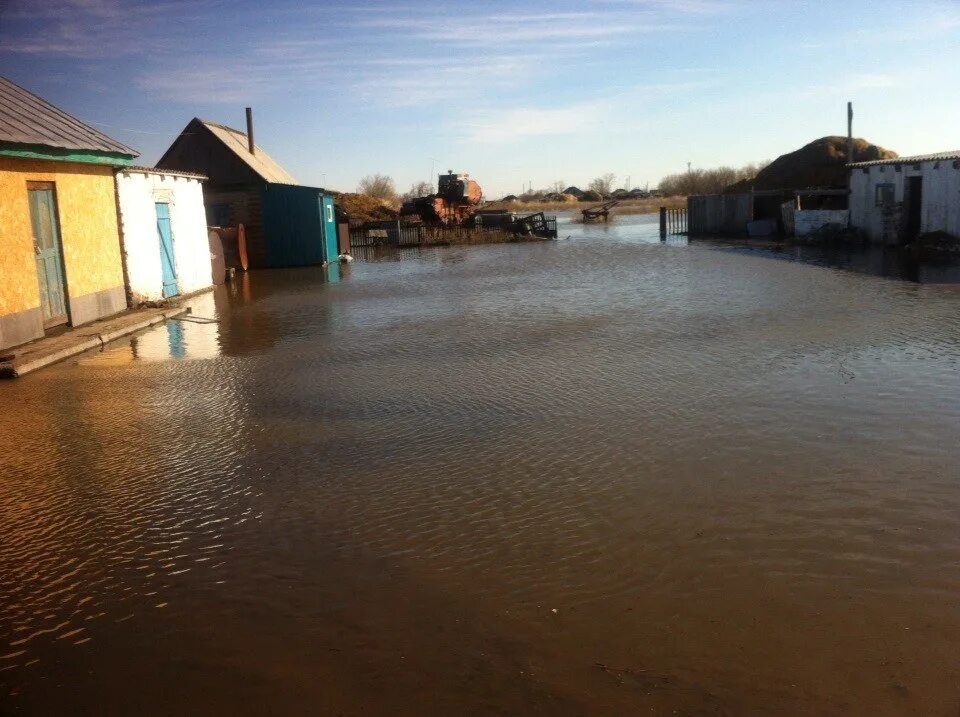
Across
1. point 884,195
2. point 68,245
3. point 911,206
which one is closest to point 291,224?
point 68,245

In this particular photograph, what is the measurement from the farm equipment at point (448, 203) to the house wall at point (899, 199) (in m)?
21.2

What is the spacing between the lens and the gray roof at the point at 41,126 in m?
12.6

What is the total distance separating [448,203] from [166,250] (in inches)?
1185

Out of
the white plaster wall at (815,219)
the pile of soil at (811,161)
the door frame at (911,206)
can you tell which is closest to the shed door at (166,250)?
the door frame at (911,206)

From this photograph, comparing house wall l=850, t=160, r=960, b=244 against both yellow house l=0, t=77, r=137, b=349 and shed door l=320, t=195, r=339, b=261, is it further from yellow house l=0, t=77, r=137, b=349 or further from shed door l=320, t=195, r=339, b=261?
yellow house l=0, t=77, r=137, b=349

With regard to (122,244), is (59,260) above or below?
below

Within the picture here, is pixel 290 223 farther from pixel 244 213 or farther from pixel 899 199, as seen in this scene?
pixel 899 199

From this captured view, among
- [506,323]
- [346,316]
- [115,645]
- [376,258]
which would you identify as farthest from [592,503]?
[376,258]

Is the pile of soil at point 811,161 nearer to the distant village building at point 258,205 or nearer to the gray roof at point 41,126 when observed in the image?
the distant village building at point 258,205

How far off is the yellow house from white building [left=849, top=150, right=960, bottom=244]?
22847 millimetres

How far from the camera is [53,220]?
548 inches

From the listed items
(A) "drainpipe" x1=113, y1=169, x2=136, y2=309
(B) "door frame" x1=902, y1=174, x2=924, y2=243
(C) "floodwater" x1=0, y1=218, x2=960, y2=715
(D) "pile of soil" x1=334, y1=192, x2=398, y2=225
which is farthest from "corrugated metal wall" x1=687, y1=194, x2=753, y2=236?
(A) "drainpipe" x1=113, y1=169, x2=136, y2=309

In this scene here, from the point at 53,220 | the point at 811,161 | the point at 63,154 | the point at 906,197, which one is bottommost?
the point at 906,197

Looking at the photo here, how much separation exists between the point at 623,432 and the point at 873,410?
2571 millimetres
